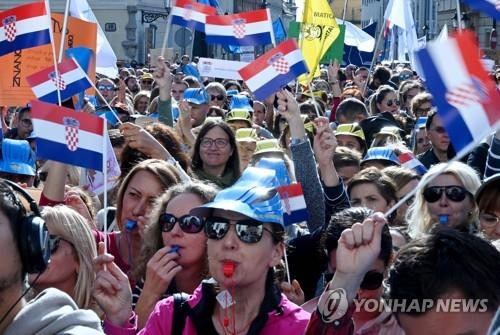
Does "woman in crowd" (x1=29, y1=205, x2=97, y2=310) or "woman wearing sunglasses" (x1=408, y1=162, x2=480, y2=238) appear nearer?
"woman in crowd" (x1=29, y1=205, x2=97, y2=310)

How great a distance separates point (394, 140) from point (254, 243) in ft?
16.8

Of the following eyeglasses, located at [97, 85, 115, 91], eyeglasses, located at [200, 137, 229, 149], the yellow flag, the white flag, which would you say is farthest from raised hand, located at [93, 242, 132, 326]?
eyeglasses, located at [97, 85, 115, 91]

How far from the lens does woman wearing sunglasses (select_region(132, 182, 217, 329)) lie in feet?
15.1

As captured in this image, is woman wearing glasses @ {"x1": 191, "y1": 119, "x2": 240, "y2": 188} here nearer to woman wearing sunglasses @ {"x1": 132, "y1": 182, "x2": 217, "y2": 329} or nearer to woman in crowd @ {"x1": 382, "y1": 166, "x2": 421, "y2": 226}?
woman in crowd @ {"x1": 382, "y1": 166, "x2": 421, "y2": 226}

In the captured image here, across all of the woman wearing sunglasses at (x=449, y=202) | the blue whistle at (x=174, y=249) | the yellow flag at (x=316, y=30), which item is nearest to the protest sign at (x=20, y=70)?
the yellow flag at (x=316, y=30)

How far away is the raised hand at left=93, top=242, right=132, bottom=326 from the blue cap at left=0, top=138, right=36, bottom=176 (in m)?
3.45

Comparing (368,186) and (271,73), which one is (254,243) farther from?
(271,73)

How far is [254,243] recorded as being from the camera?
405cm

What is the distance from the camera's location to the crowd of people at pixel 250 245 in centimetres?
327

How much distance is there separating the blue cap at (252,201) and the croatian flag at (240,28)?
6.19 meters

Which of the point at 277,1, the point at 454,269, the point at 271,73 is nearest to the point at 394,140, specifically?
the point at 271,73

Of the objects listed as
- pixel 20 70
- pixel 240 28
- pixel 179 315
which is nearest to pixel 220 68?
pixel 240 28

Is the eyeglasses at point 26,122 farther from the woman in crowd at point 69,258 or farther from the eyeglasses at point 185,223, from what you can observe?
the woman in crowd at point 69,258

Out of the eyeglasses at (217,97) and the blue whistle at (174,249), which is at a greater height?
the eyeglasses at (217,97)
